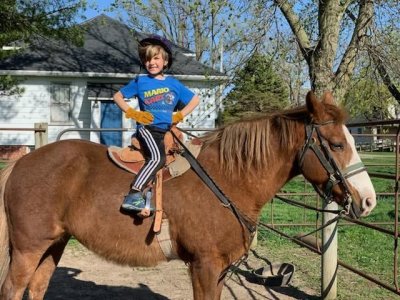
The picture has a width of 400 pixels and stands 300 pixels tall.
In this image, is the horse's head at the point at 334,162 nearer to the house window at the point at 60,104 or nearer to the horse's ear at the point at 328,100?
the horse's ear at the point at 328,100

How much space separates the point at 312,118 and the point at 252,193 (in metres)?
0.69

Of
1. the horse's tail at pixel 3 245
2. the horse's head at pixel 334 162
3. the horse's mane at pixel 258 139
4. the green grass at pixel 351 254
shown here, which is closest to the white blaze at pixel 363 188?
the horse's head at pixel 334 162

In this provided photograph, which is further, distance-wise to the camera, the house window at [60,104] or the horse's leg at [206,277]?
the house window at [60,104]

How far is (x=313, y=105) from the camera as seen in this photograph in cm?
320

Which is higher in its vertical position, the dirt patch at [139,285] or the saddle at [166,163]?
the saddle at [166,163]

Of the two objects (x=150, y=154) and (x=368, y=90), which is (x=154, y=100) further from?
(x=368, y=90)

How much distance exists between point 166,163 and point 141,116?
39 centimetres

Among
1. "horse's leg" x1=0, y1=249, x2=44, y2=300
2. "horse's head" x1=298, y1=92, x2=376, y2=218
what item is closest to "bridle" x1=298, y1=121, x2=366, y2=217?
"horse's head" x1=298, y1=92, x2=376, y2=218

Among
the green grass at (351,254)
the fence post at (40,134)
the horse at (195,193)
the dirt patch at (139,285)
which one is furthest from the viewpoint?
the fence post at (40,134)

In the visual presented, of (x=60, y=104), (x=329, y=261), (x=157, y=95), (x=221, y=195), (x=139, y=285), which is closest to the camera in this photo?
(x=221, y=195)

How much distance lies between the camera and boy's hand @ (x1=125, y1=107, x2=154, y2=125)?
3418 millimetres

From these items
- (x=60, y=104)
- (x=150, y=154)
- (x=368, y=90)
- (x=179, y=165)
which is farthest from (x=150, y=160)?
(x=60, y=104)

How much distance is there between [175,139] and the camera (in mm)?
3635

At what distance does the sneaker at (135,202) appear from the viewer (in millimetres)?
3289
